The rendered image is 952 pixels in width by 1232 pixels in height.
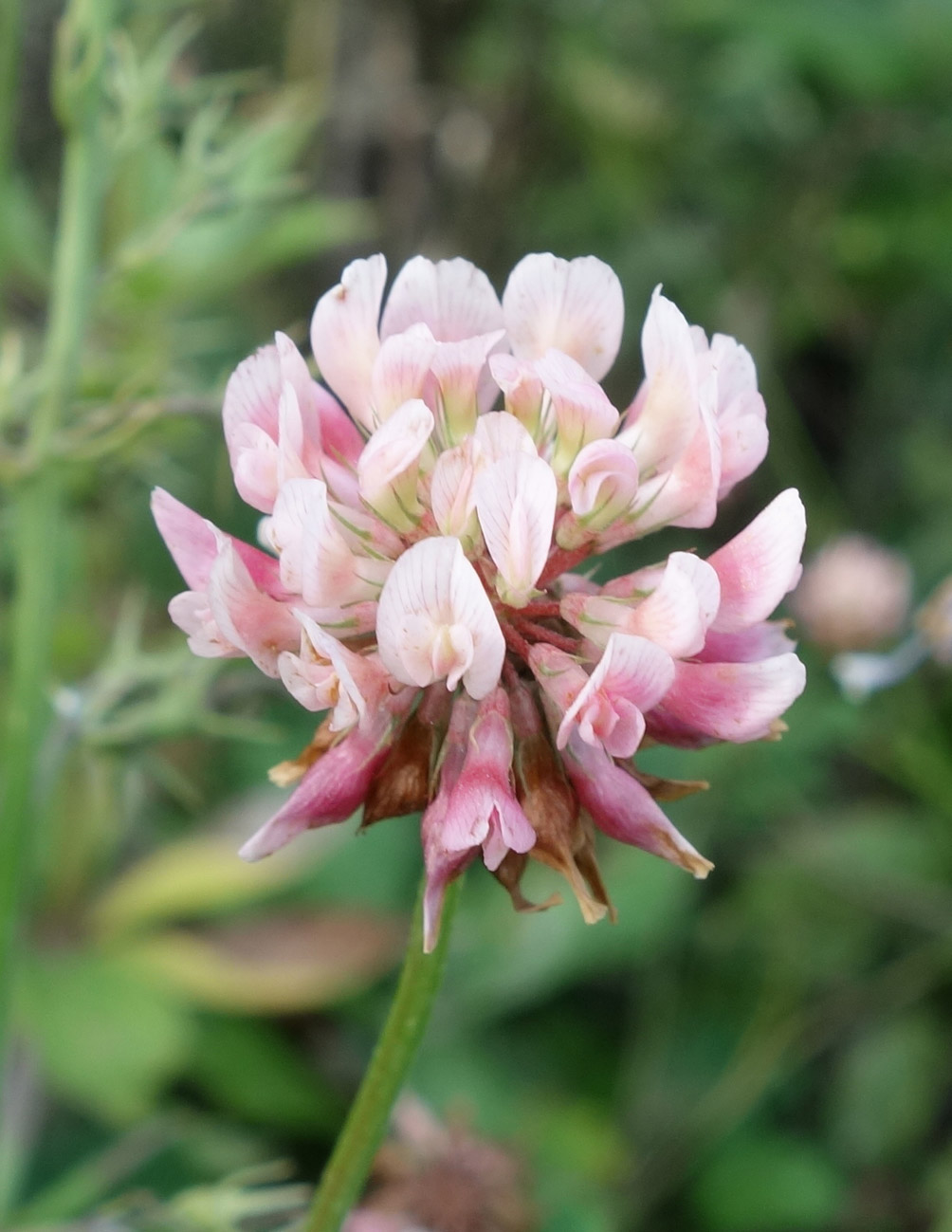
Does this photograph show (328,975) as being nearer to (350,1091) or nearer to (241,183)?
(350,1091)

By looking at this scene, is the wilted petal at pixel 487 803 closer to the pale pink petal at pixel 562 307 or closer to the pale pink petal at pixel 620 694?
the pale pink petal at pixel 620 694

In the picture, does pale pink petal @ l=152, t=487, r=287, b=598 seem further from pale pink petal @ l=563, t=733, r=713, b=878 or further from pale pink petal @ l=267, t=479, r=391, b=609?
pale pink petal @ l=563, t=733, r=713, b=878

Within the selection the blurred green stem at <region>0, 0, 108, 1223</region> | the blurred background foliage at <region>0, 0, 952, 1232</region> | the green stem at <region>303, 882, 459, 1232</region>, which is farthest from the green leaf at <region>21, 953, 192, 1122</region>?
the green stem at <region>303, 882, 459, 1232</region>

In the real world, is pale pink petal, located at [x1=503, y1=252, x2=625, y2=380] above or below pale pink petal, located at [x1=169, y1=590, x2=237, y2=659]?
above

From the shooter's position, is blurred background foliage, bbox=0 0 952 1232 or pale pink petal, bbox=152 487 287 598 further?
blurred background foliage, bbox=0 0 952 1232

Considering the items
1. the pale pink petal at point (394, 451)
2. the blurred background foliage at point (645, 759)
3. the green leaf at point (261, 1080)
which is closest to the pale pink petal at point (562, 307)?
the pale pink petal at point (394, 451)

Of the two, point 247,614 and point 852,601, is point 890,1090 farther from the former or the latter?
point 247,614
